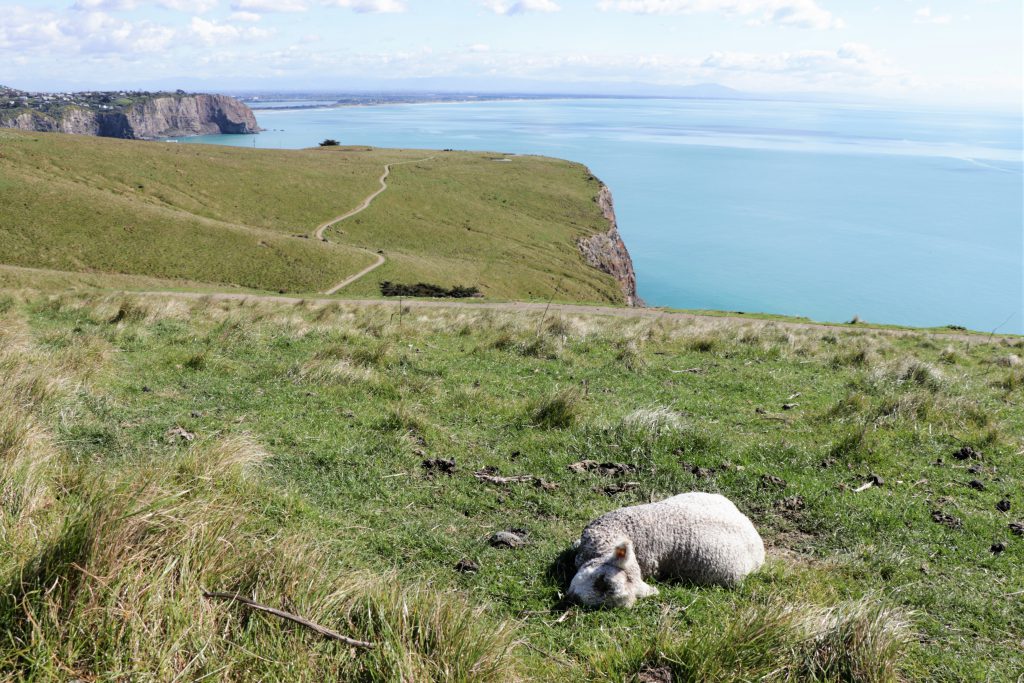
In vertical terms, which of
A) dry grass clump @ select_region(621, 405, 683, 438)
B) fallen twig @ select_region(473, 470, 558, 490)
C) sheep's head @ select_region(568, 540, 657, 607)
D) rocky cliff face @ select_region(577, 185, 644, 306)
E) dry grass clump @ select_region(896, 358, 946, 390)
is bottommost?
rocky cliff face @ select_region(577, 185, 644, 306)

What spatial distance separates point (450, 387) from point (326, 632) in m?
7.53

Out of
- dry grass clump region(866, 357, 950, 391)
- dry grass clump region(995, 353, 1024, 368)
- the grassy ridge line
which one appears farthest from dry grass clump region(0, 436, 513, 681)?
the grassy ridge line

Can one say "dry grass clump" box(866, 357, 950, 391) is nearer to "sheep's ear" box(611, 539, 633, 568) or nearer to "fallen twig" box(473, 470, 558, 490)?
"fallen twig" box(473, 470, 558, 490)

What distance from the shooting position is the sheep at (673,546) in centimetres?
523

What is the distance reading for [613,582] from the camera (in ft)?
15.9

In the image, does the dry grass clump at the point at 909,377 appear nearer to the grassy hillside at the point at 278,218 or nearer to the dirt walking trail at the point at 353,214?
the grassy hillside at the point at 278,218

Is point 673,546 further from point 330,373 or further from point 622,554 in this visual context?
point 330,373

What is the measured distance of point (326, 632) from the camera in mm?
3352

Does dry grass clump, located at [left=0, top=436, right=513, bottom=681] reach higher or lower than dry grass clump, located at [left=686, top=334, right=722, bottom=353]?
higher

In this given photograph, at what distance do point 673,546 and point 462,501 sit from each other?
8.09ft

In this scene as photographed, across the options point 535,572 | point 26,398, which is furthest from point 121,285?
point 535,572

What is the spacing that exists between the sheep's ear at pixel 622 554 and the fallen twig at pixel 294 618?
217 cm

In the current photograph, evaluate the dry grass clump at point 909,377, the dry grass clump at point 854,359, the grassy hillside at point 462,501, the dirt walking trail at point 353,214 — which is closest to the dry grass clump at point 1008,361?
the grassy hillside at point 462,501

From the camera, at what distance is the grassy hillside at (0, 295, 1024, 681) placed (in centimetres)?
336
